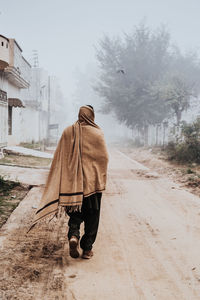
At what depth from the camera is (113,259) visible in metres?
3.65

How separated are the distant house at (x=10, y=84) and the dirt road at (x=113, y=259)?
8.35m

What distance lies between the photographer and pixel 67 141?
372 cm

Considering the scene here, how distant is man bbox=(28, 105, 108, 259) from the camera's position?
11.9 ft

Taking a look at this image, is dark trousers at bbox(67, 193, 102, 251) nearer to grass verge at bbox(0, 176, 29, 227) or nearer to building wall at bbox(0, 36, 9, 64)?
grass verge at bbox(0, 176, 29, 227)

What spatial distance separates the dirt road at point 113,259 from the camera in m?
2.89

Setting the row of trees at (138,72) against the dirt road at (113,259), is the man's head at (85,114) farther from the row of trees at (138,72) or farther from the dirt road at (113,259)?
the row of trees at (138,72)

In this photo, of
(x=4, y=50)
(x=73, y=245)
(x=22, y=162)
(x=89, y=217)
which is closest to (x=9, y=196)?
(x=89, y=217)

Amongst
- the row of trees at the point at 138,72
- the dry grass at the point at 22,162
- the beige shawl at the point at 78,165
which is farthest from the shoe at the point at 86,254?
the row of trees at the point at 138,72

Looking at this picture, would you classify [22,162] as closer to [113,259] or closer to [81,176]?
[81,176]

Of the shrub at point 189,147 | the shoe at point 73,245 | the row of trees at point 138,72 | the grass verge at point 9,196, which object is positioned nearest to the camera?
the shoe at point 73,245

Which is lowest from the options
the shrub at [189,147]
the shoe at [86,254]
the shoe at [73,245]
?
the shoe at [86,254]

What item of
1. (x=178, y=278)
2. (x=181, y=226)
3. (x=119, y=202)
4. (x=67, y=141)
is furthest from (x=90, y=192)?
(x=119, y=202)

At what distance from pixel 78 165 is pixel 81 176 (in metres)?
0.13

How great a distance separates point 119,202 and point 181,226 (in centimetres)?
185
